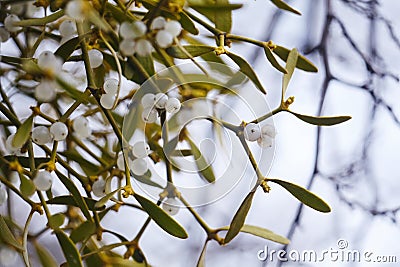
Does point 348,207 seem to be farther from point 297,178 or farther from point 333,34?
point 333,34

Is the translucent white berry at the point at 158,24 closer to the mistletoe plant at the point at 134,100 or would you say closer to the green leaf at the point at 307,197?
the mistletoe plant at the point at 134,100

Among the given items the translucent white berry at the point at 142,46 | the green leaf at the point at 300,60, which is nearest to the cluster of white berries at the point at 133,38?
the translucent white berry at the point at 142,46

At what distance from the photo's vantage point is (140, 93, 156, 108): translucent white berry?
368 millimetres

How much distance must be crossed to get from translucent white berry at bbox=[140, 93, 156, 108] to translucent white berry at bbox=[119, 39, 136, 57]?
0.13ft

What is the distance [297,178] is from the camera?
85 centimetres

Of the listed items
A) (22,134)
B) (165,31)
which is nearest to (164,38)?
(165,31)

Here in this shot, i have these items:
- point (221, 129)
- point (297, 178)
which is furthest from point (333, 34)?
point (221, 129)

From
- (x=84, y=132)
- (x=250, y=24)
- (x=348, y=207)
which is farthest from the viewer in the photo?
Result: (x=250, y=24)

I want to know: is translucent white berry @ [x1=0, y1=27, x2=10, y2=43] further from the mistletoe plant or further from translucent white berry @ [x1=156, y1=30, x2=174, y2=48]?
translucent white berry @ [x1=156, y1=30, x2=174, y2=48]

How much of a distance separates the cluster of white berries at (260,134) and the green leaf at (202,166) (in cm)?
9

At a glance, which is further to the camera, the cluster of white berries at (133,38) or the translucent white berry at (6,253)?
the translucent white berry at (6,253)

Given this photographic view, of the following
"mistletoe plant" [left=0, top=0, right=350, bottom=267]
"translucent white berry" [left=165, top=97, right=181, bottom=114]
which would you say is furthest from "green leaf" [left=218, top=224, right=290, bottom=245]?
"translucent white berry" [left=165, top=97, right=181, bottom=114]

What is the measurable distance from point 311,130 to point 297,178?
72mm

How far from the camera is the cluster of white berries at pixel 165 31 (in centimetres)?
32
